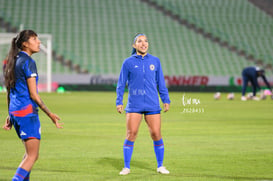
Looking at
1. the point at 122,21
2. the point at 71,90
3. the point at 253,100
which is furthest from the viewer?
the point at 122,21

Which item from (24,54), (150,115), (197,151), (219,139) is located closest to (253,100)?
(219,139)

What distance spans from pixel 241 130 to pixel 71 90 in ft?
84.8

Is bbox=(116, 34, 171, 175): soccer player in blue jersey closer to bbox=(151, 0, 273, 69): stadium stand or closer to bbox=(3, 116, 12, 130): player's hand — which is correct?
bbox=(3, 116, 12, 130): player's hand

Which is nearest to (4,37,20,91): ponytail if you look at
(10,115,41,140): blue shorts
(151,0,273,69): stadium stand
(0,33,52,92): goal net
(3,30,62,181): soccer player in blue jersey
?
(3,30,62,181): soccer player in blue jersey

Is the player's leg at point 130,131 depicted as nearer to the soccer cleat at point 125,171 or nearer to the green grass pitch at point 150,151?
the soccer cleat at point 125,171

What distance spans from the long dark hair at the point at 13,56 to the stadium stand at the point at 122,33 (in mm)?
34153

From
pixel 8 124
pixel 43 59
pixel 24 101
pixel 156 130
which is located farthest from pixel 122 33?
pixel 24 101

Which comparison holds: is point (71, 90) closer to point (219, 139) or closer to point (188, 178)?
point (219, 139)

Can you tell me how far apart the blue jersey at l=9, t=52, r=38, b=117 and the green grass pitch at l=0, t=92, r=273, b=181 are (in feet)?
6.07

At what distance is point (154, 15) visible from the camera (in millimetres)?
48156

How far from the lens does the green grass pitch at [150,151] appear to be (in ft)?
25.9

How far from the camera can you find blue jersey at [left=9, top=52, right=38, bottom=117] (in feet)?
19.0

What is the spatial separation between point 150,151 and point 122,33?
116 feet

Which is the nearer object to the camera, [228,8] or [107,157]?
[107,157]
